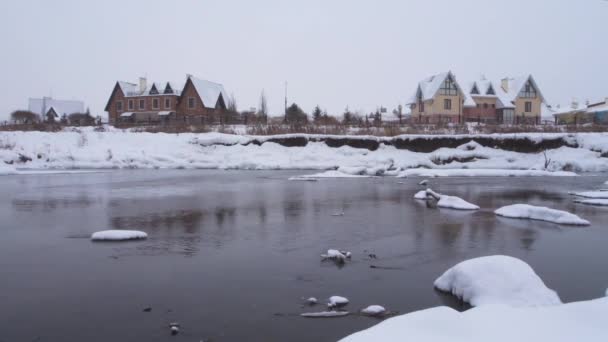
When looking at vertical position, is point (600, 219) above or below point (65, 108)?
below

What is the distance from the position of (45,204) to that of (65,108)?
79.8 m

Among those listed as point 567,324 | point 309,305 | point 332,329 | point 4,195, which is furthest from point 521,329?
point 4,195

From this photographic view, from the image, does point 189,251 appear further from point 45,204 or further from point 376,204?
point 45,204

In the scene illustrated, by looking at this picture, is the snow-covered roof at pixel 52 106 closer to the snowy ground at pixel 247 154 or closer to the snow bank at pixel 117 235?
the snowy ground at pixel 247 154

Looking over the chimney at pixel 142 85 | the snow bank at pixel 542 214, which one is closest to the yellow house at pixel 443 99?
the chimney at pixel 142 85

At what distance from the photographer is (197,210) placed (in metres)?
12.6

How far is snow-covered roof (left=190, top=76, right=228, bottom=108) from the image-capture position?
58188mm

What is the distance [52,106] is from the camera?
271 feet

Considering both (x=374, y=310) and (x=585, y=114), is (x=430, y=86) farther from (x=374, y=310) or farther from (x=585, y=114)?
(x=374, y=310)

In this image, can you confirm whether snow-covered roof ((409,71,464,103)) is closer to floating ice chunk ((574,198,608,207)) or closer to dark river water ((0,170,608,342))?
floating ice chunk ((574,198,608,207))

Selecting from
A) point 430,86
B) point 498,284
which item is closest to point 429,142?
point 430,86

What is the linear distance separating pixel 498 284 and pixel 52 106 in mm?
90924

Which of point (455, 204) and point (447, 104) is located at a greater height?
point (447, 104)

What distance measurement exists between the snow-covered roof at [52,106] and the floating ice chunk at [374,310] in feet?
287
